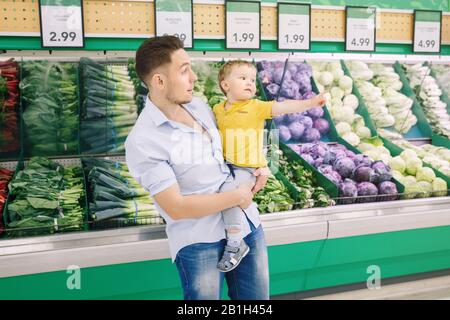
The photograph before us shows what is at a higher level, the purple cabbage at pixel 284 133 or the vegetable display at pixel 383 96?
the vegetable display at pixel 383 96

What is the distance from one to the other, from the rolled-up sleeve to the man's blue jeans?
0.31 meters

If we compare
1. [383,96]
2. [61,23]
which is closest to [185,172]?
[61,23]

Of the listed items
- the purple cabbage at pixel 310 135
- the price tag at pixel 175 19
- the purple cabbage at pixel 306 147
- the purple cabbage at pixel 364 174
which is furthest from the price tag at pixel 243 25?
the purple cabbage at pixel 364 174

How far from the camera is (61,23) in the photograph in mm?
3354

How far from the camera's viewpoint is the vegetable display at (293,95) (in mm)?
3672

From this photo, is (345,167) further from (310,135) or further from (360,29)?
(360,29)

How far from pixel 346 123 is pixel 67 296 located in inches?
95.3

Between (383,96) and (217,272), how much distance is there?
278 centimetres

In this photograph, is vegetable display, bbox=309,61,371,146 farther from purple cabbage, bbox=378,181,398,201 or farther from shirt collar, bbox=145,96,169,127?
shirt collar, bbox=145,96,169,127

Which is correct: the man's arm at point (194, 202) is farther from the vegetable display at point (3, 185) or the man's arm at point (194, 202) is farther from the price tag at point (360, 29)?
the price tag at point (360, 29)

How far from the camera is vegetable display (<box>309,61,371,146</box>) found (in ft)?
12.7

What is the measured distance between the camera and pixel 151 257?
8.70 feet

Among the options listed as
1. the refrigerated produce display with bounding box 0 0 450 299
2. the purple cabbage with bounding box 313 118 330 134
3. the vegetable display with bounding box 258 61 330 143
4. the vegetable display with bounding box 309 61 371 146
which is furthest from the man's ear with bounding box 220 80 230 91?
the vegetable display with bounding box 309 61 371 146

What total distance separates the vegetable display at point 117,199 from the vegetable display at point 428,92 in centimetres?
266
